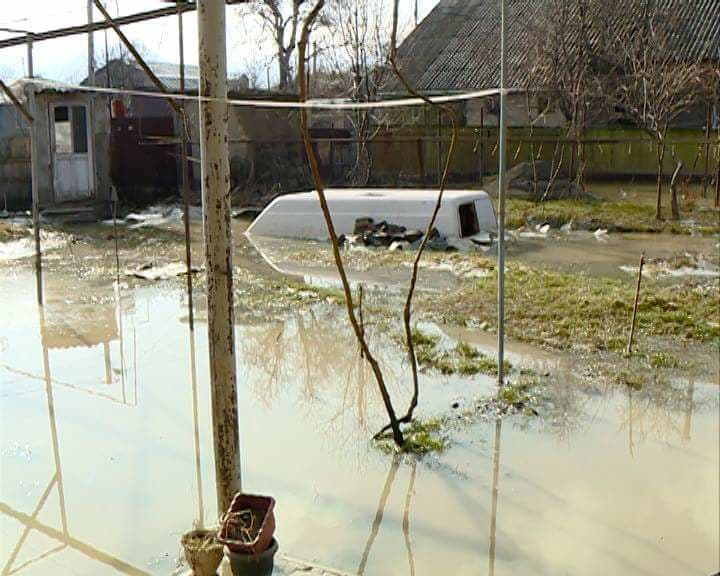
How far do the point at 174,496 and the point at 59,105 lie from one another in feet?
39.3

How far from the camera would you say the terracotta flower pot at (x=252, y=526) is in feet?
9.19

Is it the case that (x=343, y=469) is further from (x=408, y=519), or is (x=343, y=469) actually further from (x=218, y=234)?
(x=218, y=234)

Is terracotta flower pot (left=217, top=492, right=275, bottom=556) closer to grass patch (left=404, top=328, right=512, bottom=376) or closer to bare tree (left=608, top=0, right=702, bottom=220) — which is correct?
grass patch (left=404, top=328, right=512, bottom=376)

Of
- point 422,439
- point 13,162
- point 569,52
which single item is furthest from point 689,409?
point 569,52

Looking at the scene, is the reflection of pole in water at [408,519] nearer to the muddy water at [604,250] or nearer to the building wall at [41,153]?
the muddy water at [604,250]

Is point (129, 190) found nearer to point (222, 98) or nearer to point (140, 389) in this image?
point (140, 389)

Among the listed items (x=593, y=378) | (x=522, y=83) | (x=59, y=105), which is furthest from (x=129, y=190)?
(x=593, y=378)

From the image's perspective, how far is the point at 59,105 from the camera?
14.5 meters

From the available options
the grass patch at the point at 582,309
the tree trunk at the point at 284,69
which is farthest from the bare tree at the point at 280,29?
the grass patch at the point at 582,309

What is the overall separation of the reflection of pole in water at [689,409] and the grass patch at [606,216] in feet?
22.8

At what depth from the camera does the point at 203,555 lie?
2852 mm

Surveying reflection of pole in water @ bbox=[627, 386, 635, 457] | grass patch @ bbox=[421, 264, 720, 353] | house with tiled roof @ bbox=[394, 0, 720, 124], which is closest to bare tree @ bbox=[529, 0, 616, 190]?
house with tiled roof @ bbox=[394, 0, 720, 124]

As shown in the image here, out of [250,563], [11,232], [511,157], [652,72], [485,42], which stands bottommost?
[250,563]

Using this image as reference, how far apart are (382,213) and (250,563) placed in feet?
28.1
